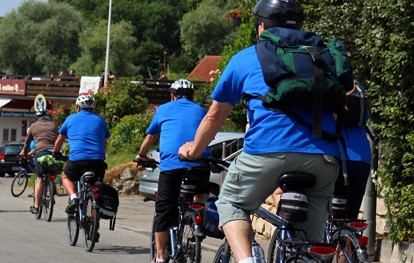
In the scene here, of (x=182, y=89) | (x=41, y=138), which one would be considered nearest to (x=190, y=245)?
(x=182, y=89)

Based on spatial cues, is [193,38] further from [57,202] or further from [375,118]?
[375,118]

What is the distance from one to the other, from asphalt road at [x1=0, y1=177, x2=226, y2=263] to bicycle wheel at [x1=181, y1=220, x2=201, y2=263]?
2.45 m

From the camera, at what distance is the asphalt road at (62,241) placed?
35.7 feet

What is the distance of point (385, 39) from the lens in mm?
9609

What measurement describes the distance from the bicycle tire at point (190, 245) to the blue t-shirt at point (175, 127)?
1.78 feet

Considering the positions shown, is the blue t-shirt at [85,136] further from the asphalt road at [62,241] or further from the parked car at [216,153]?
the parked car at [216,153]

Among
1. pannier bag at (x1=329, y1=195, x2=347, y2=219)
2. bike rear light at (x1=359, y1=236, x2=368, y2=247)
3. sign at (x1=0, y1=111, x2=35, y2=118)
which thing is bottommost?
sign at (x1=0, y1=111, x2=35, y2=118)

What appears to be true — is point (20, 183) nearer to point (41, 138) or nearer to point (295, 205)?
point (41, 138)

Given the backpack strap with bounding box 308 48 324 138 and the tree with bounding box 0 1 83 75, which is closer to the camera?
the backpack strap with bounding box 308 48 324 138

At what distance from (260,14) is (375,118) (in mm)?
5044

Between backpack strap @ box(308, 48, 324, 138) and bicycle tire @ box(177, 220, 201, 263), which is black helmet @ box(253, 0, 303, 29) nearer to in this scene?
backpack strap @ box(308, 48, 324, 138)

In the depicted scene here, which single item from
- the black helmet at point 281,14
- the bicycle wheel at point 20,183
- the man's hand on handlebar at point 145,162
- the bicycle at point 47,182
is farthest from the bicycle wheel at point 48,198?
the black helmet at point 281,14

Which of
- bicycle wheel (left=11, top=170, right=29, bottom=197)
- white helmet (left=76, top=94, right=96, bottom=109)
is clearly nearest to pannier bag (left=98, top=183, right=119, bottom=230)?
white helmet (left=76, top=94, right=96, bottom=109)

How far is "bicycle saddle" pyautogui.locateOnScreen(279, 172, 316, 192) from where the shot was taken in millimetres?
4898
